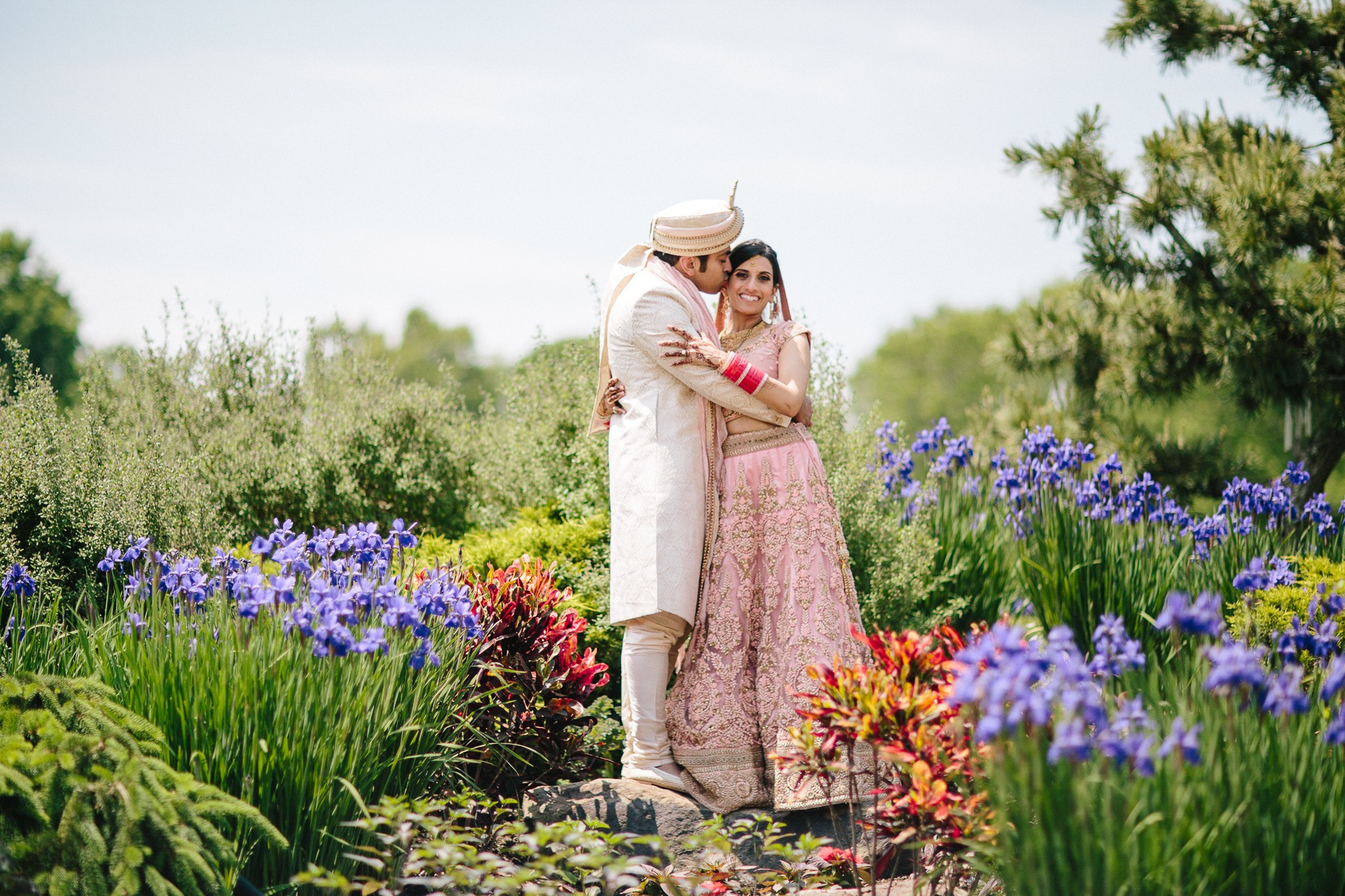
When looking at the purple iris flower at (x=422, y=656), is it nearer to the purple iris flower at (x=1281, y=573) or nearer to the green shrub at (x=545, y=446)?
the green shrub at (x=545, y=446)

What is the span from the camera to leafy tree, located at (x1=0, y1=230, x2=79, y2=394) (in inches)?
1495

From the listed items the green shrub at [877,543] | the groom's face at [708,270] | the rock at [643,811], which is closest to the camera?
the rock at [643,811]

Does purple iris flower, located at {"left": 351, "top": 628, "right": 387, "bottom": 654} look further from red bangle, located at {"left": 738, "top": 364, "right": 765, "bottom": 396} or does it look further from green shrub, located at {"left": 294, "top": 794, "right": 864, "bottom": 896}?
red bangle, located at {"left": 738, "top": 364, "right": 765, "bottom": 396}

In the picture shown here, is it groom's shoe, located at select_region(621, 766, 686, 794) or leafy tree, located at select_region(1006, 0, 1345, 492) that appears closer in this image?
groom's shoe, located at select_region(621, 766, 686, 794)

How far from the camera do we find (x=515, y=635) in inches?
173

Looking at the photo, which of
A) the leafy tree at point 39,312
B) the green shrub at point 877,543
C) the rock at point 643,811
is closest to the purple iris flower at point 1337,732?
the rock at point 643,811

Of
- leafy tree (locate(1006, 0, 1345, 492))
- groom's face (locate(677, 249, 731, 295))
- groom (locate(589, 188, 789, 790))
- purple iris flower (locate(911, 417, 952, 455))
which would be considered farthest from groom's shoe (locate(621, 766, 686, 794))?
leafy tree (locate(1006, 0, 1345, 492))

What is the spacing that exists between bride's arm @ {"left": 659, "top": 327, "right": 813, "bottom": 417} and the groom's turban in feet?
1.44

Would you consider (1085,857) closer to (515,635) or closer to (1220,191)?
(515,635)

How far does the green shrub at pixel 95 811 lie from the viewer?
2420 millimetres

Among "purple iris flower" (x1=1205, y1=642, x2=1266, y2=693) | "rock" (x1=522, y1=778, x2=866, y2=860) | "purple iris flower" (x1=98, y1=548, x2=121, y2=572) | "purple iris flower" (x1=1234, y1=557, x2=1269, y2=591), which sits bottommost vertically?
"rock" (x1=522, y1=778, x2=866, y2=860)

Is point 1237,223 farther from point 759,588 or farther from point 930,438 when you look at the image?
point 759,588

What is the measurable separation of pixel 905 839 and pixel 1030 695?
1.11 m

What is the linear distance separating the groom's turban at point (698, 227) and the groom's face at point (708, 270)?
0.16 ft
